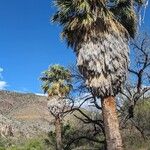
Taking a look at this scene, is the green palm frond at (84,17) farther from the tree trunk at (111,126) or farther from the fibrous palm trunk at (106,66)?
the tree trunk at (111,126)

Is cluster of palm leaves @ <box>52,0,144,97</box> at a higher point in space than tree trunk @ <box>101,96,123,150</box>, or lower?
higher

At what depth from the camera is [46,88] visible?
1988 inches

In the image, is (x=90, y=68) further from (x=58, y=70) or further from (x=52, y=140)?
(x=52, y=140)

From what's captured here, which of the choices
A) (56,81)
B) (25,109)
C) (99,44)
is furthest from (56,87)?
(25,109)

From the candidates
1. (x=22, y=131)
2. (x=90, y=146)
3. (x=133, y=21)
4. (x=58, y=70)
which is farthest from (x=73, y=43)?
(x=22, y=131)

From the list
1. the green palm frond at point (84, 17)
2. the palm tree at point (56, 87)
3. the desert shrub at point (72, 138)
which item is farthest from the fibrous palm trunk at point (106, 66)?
the palm tree at point (56, 87)

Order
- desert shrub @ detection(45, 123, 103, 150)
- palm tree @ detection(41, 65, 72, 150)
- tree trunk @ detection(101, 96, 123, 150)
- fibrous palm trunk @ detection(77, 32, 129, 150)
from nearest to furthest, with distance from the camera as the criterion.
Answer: tree trunk @ detection(101, 96, 123, 150) → fibrous palm trunk @ detection(77, 32, 129, 150) → desert shrub @ detection(45, 123, 103, 150) → palm tree @ detection(41, 65, 72, 150)

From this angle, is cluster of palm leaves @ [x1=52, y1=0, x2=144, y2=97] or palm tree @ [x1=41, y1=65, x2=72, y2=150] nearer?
cluster of palm leaves @ [x1=52, y1=0, x2=144, y2=97]

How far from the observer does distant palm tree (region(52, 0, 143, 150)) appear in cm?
2459

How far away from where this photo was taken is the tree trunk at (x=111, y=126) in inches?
937

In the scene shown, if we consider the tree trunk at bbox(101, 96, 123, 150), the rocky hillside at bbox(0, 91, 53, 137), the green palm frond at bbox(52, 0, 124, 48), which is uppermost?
the rocky hillside at bbox(0, 91, 53, 137)

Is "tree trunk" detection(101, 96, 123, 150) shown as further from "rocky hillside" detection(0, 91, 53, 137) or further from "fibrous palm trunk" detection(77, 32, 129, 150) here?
"rocky hillside" detection(0, 91, 53, 137)

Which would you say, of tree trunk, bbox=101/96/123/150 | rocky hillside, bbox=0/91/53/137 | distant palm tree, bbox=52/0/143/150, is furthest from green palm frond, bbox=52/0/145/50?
rocky hillside, bbox=0/91/53/137

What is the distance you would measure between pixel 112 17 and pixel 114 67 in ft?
9.17
